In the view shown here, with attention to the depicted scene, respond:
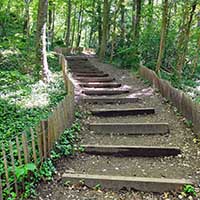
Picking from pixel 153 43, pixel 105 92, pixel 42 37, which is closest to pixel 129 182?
pixel 105 92

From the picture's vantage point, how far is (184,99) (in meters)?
6.12

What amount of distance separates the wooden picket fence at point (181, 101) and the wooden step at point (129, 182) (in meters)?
1.70

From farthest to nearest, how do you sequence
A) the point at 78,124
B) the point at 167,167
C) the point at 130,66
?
the point at 130,66, the point at 78,124, the point at 167,167

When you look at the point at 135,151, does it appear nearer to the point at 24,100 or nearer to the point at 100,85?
the point at 24,100

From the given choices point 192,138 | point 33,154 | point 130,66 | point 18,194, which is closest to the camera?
point 18,194

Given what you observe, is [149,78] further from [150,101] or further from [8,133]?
[8,133]

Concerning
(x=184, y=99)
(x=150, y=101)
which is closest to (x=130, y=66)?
(x=150, y=101)

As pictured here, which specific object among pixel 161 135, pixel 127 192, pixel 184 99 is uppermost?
pixel 184 99

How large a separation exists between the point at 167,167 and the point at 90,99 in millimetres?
3555

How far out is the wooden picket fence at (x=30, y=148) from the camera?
3406 mm

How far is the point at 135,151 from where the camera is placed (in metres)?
4.97

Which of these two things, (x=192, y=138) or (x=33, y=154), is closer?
A: (x=33, y=154)

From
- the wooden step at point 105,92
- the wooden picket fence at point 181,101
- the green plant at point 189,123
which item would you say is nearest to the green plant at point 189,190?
the wooden picket fence at point 181,101

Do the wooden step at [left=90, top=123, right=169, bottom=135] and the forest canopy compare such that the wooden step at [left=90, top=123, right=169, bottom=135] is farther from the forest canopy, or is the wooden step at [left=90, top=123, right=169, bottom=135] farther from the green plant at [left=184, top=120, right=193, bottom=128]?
the forest canopy
